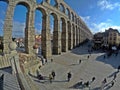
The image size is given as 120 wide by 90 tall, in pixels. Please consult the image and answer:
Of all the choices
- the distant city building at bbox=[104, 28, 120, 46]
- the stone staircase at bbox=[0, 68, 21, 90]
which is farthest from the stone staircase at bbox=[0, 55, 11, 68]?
the distant city building at bbox=[104, 28, 120, 46]

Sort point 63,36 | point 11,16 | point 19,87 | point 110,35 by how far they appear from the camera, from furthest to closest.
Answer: point 110,35, point 63,36, point 11,16, point 19,87

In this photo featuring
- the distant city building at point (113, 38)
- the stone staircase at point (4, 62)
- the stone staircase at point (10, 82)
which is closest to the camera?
the stone staircase at point (10, 82)

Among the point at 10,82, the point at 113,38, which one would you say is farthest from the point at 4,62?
the point at 113,38

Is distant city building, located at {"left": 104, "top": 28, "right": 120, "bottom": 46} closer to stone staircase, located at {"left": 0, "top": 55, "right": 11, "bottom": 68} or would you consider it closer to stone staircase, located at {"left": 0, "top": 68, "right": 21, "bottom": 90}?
stone staircase, located at {"left": 0, "top": 55, "right": 11, "bottom": 68}

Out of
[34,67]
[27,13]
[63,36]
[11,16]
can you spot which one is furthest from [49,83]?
[63,36]

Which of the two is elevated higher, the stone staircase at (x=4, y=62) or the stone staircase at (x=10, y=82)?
the stone staircase at (x=4, y=62)

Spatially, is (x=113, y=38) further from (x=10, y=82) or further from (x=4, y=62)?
(x=10, y=82)

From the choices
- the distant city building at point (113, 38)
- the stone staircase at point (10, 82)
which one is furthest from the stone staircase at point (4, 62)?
the distant city building at point (113, 38)

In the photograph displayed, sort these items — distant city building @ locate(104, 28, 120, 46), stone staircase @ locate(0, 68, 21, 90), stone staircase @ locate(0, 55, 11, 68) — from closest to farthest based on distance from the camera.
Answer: stone staircase @ locate(0, 68, 21, 90)
stone staircase @ locate(0, 55, 11, 68)
distant city building @ locate(104, 28, 120, 46)

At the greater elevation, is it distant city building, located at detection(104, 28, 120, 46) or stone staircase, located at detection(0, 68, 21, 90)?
distant city building, located at detection(104, 28, 120, 46)

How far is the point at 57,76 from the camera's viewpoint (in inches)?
931

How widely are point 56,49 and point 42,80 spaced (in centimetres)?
2068

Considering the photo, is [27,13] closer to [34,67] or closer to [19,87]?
[34,67]

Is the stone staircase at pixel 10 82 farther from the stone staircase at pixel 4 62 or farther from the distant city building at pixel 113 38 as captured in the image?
the distant city building at pixel 113 38
